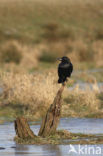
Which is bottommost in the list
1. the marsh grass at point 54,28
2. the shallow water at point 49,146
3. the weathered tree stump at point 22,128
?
the shallow water at point 49,146

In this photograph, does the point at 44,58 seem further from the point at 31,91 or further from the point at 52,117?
the point at 52,117

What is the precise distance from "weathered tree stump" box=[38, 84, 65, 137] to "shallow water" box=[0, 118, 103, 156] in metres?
0.75

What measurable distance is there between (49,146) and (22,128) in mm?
863

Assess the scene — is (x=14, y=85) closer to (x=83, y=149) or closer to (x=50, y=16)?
(x=83, y=149)

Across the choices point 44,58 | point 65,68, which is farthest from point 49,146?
point 44,58

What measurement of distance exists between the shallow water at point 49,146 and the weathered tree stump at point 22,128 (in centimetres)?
26

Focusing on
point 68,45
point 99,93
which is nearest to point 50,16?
point 68,45

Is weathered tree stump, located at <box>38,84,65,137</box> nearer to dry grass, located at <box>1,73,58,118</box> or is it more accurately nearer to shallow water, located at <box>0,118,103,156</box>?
shallow water, located at <box>0,118,103,156</box>

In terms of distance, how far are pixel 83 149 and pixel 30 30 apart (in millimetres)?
60574

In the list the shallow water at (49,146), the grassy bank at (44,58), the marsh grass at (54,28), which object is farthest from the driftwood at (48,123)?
the marsh grass at (54,28)

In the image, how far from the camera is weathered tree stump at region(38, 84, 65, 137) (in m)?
12.5

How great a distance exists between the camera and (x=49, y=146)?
477 inches

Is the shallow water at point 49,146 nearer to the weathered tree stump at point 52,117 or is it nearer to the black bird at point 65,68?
the weathered tree stump at point 52,117

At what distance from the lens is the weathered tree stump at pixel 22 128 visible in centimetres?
1260
